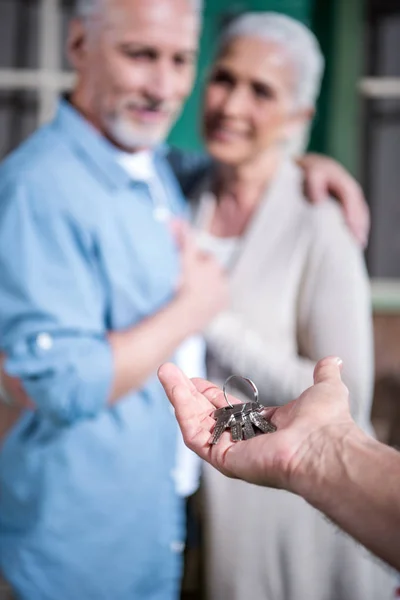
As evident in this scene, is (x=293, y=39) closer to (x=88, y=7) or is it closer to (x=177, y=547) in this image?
(x=88, y=7)

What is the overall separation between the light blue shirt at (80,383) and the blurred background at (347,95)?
0.68 ft

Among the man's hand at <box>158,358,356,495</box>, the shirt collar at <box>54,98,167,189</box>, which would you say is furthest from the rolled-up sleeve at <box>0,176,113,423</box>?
the man's hand at <box>158,358,356,495</box>

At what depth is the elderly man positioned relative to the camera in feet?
3.99

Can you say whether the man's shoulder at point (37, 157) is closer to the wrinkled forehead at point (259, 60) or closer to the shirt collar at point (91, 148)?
the shirt collar at point (91, 148)

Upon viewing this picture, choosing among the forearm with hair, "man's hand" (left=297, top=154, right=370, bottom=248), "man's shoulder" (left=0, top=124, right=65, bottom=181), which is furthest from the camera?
"man's hand" (left=297, top=154, right=370, bottom=248)

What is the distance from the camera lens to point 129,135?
1.40 m

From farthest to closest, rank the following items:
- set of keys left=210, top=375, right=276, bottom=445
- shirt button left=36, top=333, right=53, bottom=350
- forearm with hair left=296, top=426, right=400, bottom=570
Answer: shirt button left=36, top=333, right=53, bottom=350, set of keys left=210, top=375, right=276, bottom=445, forearm with hair left=296, top=426, right=400, bottom=570

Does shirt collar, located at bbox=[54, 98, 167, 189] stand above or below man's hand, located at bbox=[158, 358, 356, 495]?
above

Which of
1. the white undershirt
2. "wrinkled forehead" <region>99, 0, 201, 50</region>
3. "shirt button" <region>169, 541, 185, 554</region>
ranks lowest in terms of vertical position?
"shirt button" <region>169, 541, 185, 554</region>

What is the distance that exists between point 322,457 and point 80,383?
56cm

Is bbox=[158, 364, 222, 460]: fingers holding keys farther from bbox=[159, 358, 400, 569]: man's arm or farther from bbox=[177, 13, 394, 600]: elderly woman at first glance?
bbox=[177, 13, 394, 600]: elderly woman

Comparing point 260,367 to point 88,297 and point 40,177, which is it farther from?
point 40,177

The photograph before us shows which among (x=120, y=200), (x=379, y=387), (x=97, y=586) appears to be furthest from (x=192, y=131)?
(x=97, y=586)

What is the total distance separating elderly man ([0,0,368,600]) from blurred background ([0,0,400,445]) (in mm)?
98
